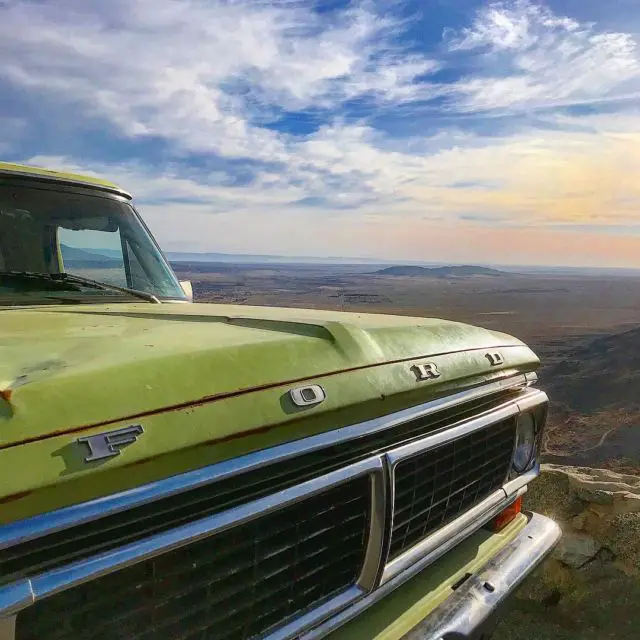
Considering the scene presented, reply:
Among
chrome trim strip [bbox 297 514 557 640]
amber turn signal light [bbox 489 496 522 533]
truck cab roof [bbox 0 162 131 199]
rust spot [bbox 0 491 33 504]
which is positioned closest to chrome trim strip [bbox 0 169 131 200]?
truck cab roof [bbox 0 162 131 199]

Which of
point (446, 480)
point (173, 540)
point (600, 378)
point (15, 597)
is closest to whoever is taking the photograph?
point (15, 597)

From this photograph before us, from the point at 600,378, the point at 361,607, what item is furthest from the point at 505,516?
the point at 600,378

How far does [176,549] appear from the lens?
1.57 meters

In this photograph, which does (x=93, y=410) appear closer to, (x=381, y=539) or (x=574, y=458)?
(x=381, y=539)

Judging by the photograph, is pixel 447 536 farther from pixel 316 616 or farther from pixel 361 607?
pixel 316 616

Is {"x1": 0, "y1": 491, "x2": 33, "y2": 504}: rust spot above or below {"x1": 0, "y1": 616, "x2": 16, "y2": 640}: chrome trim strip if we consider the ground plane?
above

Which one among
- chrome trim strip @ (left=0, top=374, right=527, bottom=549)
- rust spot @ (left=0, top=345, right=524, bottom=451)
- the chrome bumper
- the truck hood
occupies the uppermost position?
the truck hood

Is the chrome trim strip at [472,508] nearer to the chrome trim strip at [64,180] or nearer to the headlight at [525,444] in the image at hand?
the headlight at [525,444]

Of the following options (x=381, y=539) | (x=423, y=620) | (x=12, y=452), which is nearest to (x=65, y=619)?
(x=12, y=452)

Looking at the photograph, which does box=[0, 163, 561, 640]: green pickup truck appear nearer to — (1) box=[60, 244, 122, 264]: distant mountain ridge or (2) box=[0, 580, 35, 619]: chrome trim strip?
(2) box=[0, 580, 35, 619]: chrome trim strip

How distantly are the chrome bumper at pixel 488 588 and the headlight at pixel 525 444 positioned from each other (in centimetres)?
24

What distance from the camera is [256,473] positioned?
1701mm

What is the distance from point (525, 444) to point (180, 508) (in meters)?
1.89

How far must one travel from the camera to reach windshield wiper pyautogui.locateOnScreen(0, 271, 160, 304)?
120 inches
